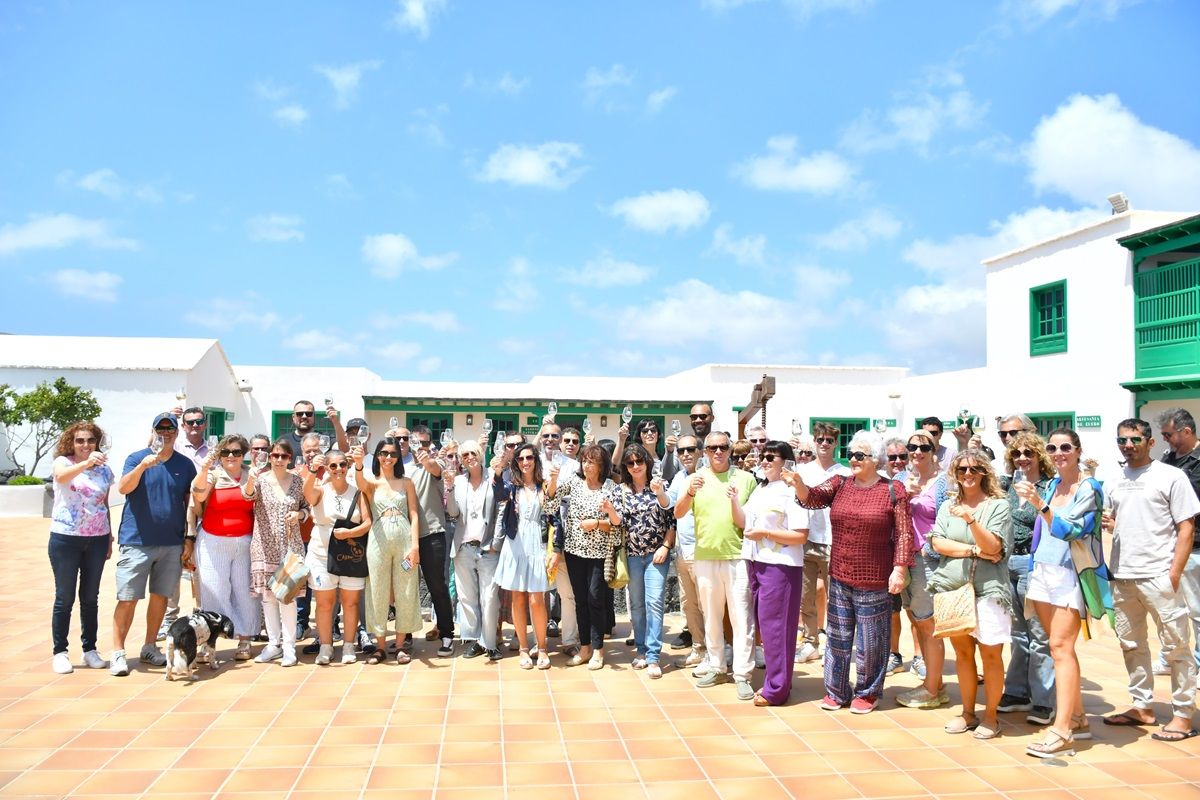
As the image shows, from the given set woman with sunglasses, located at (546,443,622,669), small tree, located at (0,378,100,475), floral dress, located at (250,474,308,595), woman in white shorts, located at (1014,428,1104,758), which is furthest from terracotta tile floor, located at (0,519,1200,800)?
small tree, located at (0,378,100,475)

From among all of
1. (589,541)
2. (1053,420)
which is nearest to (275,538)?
(589,541)

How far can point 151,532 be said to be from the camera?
516cm

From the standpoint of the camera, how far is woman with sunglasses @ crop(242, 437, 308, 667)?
Result: 537 centimetres

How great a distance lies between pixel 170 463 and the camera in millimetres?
5258

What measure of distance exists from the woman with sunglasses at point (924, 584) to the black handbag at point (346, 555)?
11.9ft

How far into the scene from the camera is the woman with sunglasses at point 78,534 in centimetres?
501

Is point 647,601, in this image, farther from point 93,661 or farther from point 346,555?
point 93,661

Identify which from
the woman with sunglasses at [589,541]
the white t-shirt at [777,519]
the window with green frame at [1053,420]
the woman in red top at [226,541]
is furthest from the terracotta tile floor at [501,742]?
the window with green frame at [1053,420]

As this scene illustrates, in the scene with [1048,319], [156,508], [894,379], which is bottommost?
[156,508]

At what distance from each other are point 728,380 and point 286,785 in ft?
56.9

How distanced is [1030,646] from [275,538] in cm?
494

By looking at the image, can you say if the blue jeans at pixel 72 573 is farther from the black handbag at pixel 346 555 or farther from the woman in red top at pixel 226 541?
the black handbag at pixel 346 555

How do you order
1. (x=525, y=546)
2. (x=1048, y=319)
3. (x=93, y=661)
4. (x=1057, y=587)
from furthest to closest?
1. (x=1048, y=319)
2. (x=525, y=546)
3. (x=93, y=661)
4. (x=1057, y=587)

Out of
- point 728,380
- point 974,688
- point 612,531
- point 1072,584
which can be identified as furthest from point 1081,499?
point 728,380
